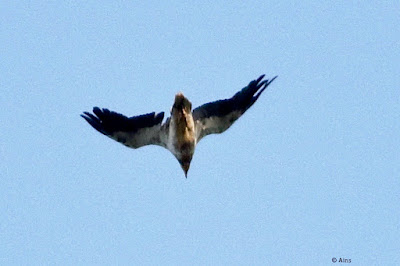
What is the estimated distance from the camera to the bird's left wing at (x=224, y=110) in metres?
27.9

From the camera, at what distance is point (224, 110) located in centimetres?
2811

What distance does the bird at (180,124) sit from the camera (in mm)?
27812

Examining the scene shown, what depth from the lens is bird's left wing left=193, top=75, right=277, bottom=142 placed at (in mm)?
27925

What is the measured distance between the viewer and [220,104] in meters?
28.1

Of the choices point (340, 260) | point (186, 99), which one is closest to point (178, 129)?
point (186, 99)

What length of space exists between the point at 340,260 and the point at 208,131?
157 inches

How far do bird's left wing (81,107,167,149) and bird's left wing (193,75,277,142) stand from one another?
0.82 m

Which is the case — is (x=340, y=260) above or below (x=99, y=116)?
below

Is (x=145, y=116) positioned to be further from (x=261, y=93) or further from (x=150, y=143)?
(x=261, y=93)

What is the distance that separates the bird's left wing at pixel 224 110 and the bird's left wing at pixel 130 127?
32.1 inches

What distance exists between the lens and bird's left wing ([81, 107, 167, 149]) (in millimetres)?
27891

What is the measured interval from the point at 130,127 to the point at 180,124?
47.1 inches

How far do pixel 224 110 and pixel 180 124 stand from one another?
1126 millimetres

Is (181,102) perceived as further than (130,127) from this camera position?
No
